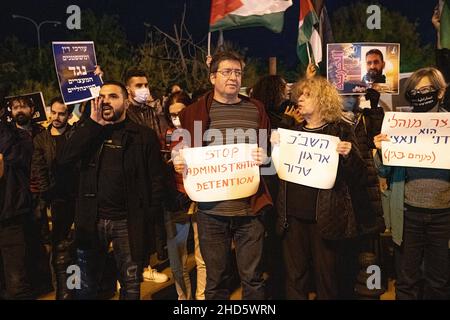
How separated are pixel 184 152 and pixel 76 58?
9.52 ft

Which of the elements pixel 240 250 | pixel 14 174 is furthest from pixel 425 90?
pixel 14 174

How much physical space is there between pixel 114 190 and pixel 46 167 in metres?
1.61

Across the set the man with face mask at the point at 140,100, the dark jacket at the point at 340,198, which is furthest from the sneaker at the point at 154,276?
the dark jacket at the point at 340,198

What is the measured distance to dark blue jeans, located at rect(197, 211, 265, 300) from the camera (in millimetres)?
3947

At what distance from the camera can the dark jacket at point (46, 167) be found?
5.18 meters

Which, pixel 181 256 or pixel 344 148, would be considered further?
pixel 181 256

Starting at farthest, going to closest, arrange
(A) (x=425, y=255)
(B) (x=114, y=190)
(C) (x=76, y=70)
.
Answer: (C) (x=76, y=70) < (A) (x=425, y=255) < (B) (x=114, y=190)

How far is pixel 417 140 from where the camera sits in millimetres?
4125

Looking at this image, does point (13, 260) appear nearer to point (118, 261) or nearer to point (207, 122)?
point (118, 261)

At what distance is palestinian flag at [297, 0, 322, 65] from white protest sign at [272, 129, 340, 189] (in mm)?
2578

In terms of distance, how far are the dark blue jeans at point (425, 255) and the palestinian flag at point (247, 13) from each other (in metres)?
2.74

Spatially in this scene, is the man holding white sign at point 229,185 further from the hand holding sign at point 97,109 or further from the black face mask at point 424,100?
the black face mask at point 424,100

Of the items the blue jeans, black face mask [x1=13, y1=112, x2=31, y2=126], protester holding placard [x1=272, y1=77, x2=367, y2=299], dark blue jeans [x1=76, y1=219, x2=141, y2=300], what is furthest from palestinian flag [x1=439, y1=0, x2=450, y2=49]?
black face mask [x1=13, y1=112, x2=31, y2=126]
